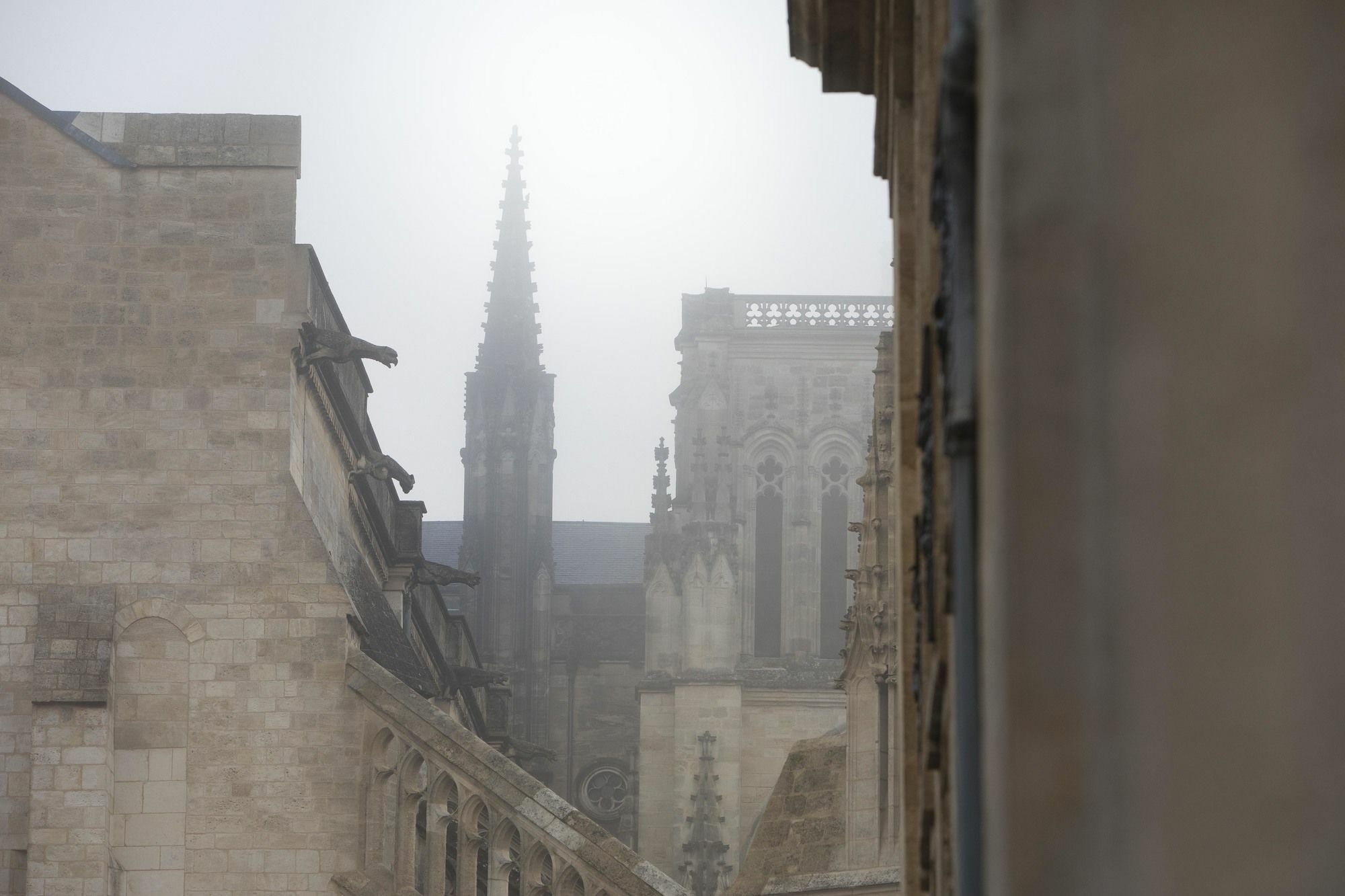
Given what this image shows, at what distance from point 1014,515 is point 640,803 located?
3769 centimetres

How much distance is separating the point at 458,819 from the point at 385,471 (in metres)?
4.39

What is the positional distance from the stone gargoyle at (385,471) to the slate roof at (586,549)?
1331 inches

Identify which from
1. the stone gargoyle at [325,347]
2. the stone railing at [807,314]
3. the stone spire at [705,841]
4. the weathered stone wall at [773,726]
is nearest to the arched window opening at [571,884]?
the stone gargoyle at [325,347]

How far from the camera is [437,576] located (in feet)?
62.4

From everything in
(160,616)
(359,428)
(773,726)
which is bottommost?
(773,726)

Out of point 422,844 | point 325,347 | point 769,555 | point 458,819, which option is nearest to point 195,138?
point 325,347

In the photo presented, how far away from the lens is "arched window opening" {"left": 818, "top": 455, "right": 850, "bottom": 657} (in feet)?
135

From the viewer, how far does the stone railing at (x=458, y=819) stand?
10.2 metres

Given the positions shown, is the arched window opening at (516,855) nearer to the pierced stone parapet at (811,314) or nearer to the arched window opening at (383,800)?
the arched window opening at (383,800)

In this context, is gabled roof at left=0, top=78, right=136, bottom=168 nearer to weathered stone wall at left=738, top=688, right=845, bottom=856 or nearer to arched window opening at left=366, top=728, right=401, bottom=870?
arched window opening at left=366, top=728, right=401, bottom=870

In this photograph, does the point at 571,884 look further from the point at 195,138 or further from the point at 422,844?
the point at 195,138

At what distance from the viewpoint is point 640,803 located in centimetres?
3816

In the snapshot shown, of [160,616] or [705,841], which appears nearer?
[160,616]

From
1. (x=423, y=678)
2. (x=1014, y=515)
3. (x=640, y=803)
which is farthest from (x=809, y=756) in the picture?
(x=640, y=803)
